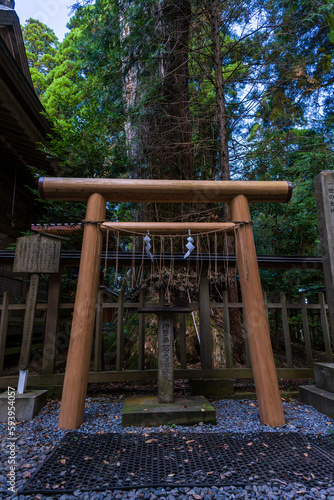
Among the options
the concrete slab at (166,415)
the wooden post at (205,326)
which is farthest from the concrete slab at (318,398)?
the concrete slab at (166,415)

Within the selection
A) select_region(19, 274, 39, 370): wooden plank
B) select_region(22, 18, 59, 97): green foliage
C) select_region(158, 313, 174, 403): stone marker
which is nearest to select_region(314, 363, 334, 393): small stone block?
select_region(158, 313, 174, 403): stone marker

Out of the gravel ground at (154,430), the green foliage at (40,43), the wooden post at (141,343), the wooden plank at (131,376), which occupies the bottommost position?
the gravel ground at (154,430)

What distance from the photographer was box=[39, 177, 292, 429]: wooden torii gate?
10.3ft

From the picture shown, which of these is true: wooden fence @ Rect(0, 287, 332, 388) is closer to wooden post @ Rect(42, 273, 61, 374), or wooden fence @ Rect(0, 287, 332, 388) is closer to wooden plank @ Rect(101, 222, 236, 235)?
wooden post @ Rect(42, 273, 61, 374)

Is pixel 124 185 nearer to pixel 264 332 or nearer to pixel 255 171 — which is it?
pixel 264 332

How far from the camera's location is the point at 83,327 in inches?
127

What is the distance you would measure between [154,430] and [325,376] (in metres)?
2.37

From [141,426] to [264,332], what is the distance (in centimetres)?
179

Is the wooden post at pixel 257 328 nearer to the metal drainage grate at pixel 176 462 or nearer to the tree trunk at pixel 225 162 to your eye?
the metal drainage grate at pixel 176 462

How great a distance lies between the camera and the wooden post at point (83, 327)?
10.0 ft

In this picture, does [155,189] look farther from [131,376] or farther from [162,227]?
[131,376]

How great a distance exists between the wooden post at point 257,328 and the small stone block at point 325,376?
0.92 meters

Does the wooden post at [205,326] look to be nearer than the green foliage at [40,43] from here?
Yes

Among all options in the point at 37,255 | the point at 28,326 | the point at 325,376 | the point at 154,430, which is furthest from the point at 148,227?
the point at 325,376
